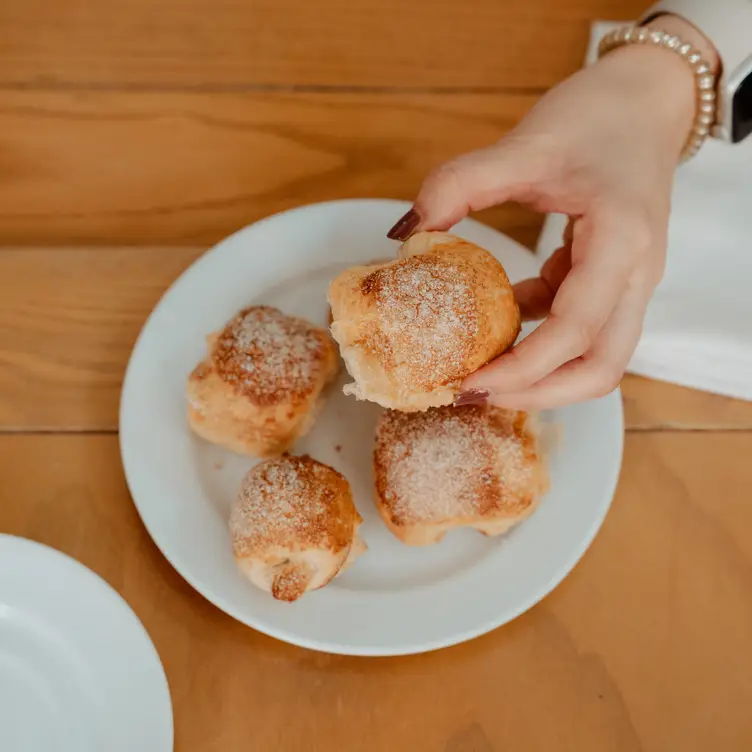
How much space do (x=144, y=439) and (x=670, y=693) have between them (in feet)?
2.13

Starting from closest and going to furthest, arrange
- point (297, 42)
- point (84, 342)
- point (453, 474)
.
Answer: point (453, 474) → point (84, 342) → point (297, 42)

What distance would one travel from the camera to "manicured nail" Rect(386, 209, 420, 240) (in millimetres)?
827

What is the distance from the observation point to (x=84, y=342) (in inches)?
39.6

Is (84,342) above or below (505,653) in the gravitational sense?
above

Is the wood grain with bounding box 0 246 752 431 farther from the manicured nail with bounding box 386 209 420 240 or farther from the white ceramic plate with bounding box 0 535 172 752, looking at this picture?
the manicured nail with bounding box 386 209 420 240

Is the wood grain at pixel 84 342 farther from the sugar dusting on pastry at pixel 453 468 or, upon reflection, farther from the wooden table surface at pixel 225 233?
the sugar dusting on pastry at pixel 453 468

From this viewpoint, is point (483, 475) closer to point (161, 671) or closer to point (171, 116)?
point (161, 671)

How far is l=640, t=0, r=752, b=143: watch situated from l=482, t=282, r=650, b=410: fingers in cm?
28

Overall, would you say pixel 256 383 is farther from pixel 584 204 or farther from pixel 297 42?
pixel 297 42

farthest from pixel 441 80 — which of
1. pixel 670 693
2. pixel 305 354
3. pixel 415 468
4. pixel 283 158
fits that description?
pixel 670 693

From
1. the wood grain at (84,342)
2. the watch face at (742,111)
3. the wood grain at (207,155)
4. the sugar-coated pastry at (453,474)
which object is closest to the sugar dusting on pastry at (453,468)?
the sugar-coated pastry at (453,474)

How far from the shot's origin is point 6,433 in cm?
96

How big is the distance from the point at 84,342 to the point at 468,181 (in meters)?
0.53

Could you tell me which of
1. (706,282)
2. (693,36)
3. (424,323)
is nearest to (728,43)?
(693,36)
